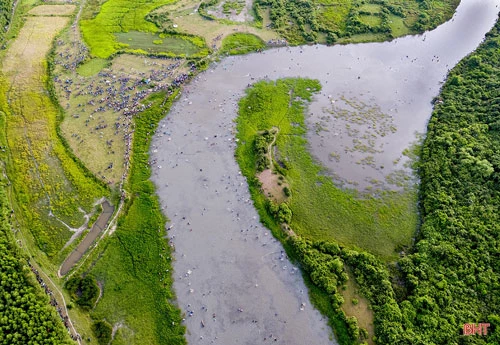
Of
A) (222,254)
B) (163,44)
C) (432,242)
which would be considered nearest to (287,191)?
(222,254)

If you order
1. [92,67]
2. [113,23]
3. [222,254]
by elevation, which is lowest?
[222,254]

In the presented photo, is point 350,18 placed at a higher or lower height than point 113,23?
higher

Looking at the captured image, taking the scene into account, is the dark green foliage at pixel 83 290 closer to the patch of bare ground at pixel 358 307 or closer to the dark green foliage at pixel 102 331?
the dark green foliage at pixel 102 331

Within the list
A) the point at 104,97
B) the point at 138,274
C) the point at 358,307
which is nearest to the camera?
the point at 358,307

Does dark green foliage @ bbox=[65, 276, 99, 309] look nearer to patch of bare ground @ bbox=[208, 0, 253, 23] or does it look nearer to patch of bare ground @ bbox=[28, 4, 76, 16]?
patch of bare ground @ bbox=[208, 0, 253, 23]

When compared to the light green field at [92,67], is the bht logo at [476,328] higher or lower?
lower

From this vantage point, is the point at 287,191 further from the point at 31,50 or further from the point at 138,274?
the point at 31,50

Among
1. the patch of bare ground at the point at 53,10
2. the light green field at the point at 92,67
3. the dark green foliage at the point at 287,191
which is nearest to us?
the dark green foliage at the point at 287,191

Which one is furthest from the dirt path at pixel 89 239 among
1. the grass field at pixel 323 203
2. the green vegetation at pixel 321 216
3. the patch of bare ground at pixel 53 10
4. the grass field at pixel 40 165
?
the patch of bare ground at pixel 53 10
